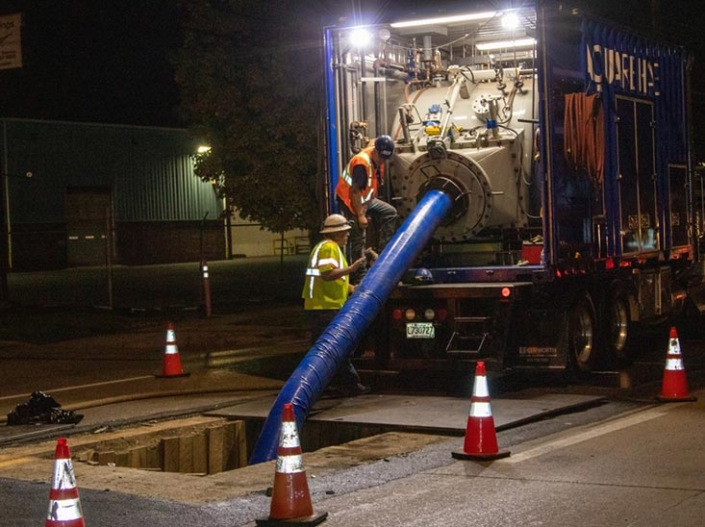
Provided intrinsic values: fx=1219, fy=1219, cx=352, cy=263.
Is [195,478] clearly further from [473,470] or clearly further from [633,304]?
[633,304]

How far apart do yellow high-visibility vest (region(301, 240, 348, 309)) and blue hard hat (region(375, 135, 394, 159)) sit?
4.33 feet

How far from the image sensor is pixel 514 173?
1312 cm

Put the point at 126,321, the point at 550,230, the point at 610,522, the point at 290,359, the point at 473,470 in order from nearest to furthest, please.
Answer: the point at 610,522 < the point at 473,470 < the point at 550,230 < the point at 290,359 < the point at 126,321

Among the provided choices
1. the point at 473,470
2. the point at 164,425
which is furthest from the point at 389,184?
the point at 473,470

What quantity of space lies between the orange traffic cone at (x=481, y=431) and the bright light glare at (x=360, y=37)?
19.2 ft

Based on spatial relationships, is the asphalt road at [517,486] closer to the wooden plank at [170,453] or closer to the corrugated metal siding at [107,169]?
the wooden plank at [170,453]

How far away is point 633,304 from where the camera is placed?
14477mm

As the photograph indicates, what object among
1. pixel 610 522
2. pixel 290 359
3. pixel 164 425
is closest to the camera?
pixel 610 522

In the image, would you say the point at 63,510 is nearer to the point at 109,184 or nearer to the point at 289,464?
the point at 289,464

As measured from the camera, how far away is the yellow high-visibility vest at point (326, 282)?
12.2 meters

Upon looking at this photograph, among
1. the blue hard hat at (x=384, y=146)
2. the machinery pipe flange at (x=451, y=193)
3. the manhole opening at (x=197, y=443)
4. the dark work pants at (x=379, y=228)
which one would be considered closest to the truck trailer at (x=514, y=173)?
the machinery pipe flange at (x=451, y=193)

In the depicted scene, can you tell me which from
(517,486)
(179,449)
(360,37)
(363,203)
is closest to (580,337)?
(363,203)

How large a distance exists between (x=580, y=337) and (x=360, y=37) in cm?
411

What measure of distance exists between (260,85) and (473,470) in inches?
588
